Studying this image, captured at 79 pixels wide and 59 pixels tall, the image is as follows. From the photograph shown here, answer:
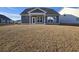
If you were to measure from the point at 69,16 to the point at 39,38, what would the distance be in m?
1.30

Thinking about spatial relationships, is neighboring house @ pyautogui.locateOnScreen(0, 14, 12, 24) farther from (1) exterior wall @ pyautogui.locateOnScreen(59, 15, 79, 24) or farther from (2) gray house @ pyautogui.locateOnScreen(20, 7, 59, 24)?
(1) exterior wall @ pyautogui.locateOnScreen(59, 15, 79, 24)

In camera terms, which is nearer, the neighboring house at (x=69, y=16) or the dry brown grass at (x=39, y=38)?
the dry brown grass at (x=39, y=38)

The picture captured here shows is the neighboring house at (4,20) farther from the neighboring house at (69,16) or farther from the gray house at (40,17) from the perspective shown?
the neighboring house at (69,16)

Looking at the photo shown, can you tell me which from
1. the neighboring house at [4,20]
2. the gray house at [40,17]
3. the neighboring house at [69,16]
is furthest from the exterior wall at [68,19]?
the neighboring house at [4,20]

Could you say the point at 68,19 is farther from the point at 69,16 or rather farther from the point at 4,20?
the point at 4,20

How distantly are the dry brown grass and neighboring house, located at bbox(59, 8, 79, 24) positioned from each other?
0.23m

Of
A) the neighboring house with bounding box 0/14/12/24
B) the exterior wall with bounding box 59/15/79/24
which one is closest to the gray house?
the exterior wall with bounding box 59/15/79/24

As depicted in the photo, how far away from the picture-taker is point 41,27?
8.91m

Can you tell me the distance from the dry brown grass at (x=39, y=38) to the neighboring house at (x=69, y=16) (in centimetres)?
23

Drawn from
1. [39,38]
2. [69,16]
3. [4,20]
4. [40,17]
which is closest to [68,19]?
[69,16]

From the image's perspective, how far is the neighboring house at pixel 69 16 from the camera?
869cm

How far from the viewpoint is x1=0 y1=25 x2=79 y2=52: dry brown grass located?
8492 mm
